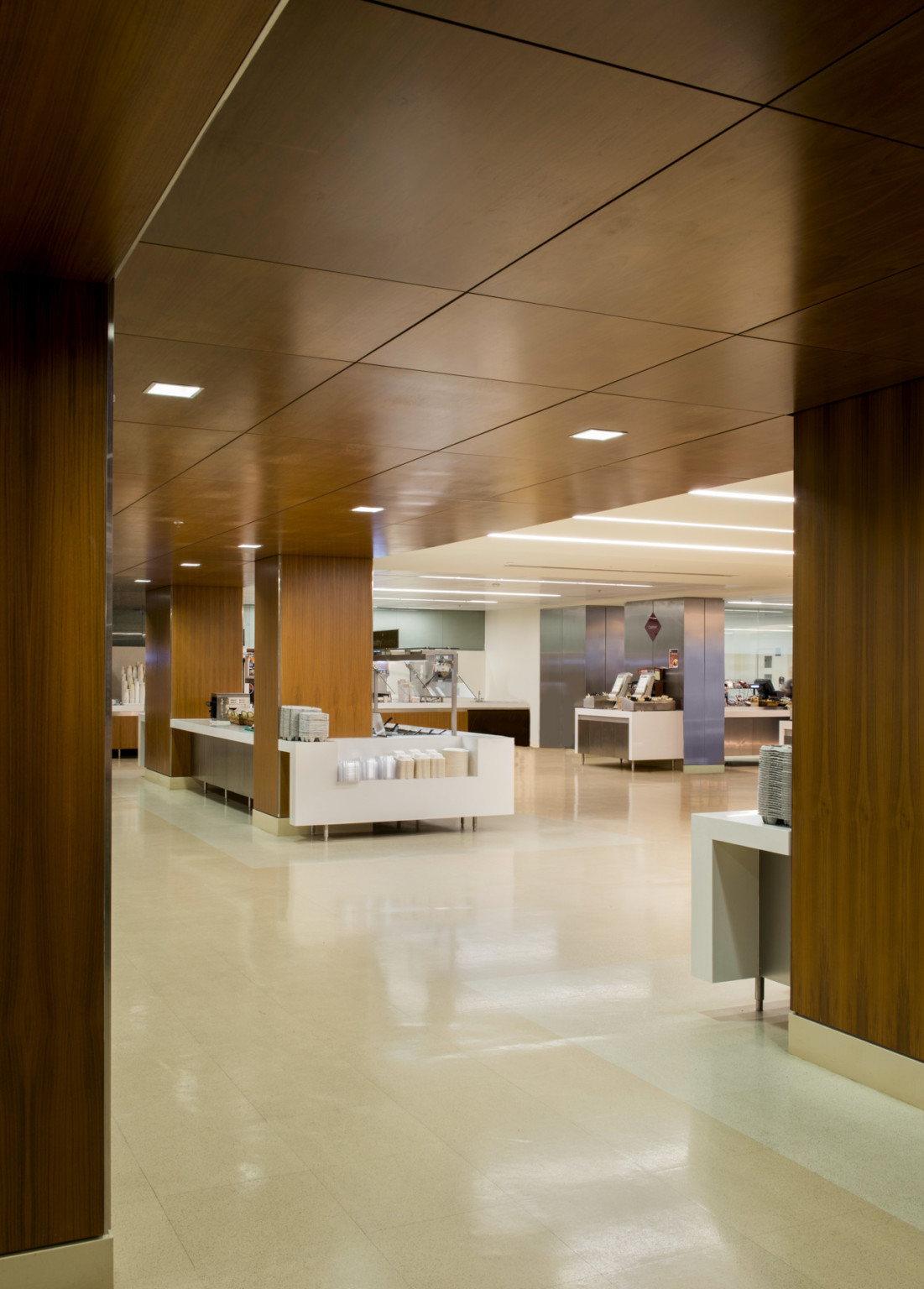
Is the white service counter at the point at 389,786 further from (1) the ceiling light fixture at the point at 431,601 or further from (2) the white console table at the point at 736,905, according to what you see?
(1) the ceiling light fixture at the point at 431,601

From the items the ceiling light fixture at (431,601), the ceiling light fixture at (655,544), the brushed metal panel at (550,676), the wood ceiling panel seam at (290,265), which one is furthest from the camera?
the ceiling light fixture at (431,601)

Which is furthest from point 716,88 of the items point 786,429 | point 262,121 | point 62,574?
point 786,429

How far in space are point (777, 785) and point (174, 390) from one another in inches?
123

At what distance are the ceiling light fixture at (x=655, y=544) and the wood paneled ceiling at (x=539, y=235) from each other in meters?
5.51

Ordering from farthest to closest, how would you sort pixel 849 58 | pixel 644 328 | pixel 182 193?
1. pixel 644 328
2. pixel 182 193
3. pixel 849 58

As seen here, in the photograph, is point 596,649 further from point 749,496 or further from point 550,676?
point 749,496

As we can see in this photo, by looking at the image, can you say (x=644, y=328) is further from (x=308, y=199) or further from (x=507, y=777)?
(x=507, y=777)

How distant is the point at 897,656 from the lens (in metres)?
4.21

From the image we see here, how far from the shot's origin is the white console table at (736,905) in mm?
5082

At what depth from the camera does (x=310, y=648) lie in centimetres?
1091

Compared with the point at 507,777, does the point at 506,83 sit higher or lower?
higher

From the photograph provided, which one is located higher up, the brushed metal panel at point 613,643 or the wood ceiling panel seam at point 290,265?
the wood ceiling panel seam at point 290,265

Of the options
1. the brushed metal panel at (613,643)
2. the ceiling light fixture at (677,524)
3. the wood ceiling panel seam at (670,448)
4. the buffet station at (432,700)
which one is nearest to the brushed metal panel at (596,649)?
the brushed metal panel at (613,643)

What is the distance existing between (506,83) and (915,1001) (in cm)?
345
